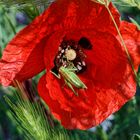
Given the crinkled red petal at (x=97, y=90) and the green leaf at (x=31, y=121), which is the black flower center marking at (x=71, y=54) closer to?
the crinkled red petal at (x=97, y=90)

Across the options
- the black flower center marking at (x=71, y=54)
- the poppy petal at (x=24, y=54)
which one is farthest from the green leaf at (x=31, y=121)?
the black flower center marking at (x=71, y=54)

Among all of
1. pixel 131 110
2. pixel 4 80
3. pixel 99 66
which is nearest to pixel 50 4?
pixel 4 80

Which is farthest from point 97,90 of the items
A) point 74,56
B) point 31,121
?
point 31,121

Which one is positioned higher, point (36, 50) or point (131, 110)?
point (36, 50)

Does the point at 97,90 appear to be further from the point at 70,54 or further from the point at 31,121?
the point at 31,121

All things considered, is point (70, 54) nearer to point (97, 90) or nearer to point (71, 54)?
point (71, 54)

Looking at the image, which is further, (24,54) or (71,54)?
(71,54)

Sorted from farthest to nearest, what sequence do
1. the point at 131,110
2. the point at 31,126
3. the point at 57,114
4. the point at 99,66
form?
the point at 131,110 → the point at 99,66 → the point at 57,114 → the point at 31,126

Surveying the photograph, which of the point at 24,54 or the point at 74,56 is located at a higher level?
the point at 24,54

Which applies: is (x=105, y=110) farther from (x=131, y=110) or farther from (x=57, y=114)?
(x=131, y=110)
